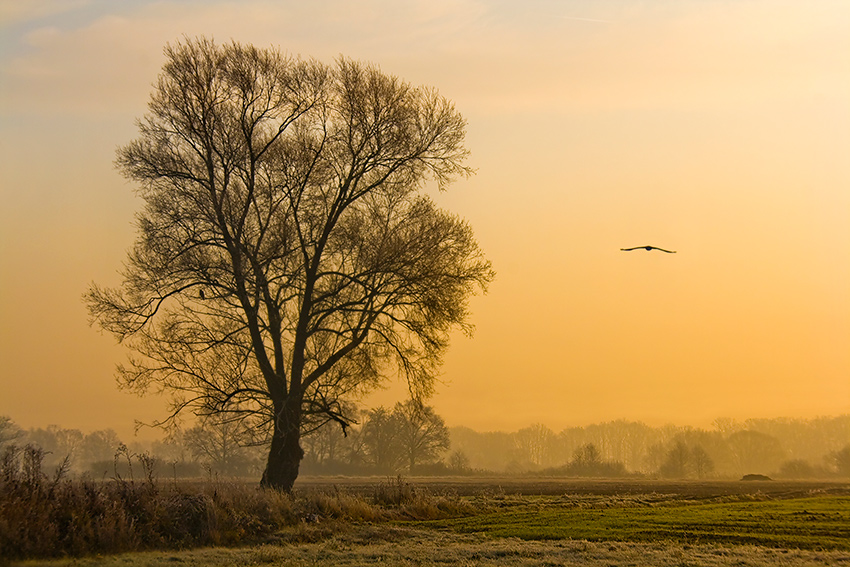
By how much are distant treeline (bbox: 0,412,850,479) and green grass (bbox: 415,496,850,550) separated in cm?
545

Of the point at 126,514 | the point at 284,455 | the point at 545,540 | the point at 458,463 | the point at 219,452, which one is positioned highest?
the point at 284,455

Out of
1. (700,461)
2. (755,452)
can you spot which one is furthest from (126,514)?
(755,452)

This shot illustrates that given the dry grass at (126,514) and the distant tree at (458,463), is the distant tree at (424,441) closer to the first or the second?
the distant tree at (458,463)

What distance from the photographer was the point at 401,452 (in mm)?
78250

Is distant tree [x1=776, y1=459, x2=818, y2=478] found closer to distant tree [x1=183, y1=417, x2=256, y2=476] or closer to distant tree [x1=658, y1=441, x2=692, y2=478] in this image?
distant tree [x1=658, y1=441, x2=692, y2=478]

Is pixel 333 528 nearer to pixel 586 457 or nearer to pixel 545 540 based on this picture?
pixel 545 540

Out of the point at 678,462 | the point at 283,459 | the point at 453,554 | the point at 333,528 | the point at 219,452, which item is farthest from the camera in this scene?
the point at 678,462

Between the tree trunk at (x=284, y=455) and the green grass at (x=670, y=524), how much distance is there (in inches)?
225

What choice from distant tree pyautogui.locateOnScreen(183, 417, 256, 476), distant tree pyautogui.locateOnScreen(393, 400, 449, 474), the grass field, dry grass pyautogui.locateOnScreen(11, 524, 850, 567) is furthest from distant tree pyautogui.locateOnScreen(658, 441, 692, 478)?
Answer: dry grass pyautogui.locateOnScreen(11, 524, 850, 567)

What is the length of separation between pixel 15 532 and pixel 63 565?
107 centimetres

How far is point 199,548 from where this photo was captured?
45.8ft

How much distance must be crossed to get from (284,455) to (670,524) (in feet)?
39.1

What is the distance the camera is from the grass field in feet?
42.9

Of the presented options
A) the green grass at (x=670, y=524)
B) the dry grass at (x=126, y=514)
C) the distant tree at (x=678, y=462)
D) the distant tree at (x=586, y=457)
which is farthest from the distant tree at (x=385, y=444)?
the dry grass at (x=126, y=514)
